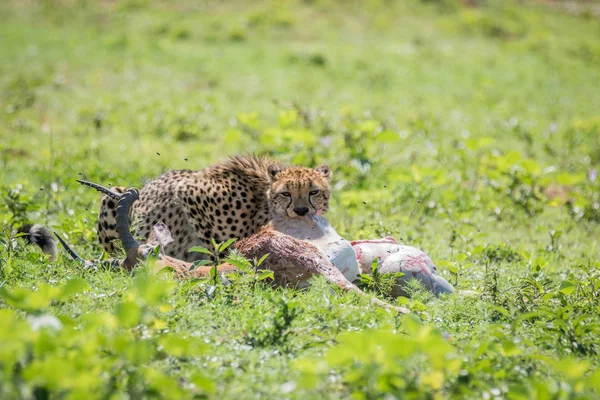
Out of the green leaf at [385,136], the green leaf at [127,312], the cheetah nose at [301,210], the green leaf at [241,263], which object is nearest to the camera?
the green leaf at [127,312]

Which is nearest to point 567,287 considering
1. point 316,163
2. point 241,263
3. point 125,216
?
point 241,263

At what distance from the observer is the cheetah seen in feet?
17.6

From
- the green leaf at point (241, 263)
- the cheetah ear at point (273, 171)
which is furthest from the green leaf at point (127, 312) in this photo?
the cheetah ear at point (273, 171)

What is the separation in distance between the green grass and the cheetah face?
0.88m

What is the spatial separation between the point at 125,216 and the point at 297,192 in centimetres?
128

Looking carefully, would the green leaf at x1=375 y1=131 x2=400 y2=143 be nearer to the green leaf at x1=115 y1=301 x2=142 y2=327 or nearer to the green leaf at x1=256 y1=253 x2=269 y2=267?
the green leaf at x1=256 y1=253 x2=269 y2=267

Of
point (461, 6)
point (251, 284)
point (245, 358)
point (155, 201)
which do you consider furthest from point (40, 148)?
point (461, 6)

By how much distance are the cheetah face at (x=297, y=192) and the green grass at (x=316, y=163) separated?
876 millimetres

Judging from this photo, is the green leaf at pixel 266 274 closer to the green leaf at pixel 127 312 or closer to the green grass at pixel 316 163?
the green grass at pixel 316 163

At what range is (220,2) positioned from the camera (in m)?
20.5

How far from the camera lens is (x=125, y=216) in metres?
4.65

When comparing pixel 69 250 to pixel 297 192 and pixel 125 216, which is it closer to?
pixel 125 216

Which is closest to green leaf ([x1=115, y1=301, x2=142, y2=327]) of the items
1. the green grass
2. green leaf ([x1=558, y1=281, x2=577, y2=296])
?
the green grass

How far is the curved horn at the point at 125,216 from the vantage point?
15.1 feet
